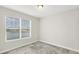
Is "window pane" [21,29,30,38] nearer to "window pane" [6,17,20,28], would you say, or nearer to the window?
the window

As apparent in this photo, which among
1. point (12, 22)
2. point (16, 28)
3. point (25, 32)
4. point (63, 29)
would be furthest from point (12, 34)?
point (63, 29)

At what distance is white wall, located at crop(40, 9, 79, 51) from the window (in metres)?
0.84

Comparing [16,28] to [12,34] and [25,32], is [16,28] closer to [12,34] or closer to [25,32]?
[12,34]

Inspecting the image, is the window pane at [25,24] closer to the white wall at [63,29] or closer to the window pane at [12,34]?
the window pane at [12,34]

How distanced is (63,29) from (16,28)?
192 cm

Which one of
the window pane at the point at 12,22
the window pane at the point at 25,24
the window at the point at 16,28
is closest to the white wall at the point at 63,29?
the window pane at the point at 25,24

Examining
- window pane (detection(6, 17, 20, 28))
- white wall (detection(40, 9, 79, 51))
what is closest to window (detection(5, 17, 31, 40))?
window pane (detection(6, 17, 20, 28))

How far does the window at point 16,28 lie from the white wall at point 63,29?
2.77ft

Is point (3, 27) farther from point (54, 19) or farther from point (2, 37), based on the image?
point (54, 19)

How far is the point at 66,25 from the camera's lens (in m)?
2.63

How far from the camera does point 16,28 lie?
2.60 m
